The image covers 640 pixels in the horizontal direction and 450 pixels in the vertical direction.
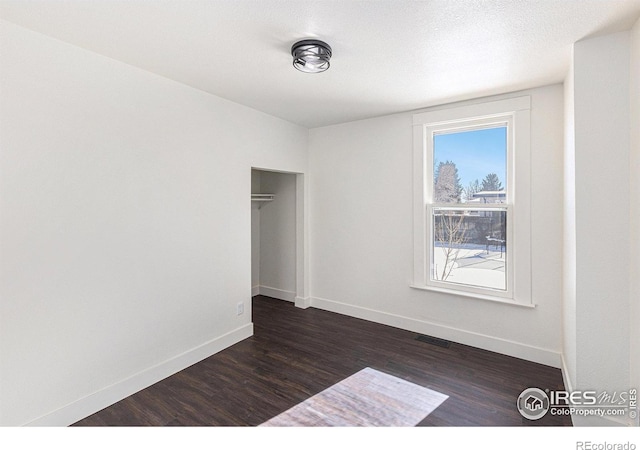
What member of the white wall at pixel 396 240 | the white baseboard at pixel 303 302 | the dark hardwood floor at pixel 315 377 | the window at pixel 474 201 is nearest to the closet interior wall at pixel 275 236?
the white baseboard at pixel 303 302

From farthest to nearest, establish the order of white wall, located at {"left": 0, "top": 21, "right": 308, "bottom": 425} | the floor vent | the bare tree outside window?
the bare tree outside window → the floor vent → white wall, located at {"left": 0, "top": 21, "right": 308, "bottom": 425}

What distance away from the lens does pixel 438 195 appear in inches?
143

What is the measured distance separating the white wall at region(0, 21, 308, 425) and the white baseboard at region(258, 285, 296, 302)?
156 cm

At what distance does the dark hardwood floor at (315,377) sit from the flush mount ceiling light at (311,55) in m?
2.44

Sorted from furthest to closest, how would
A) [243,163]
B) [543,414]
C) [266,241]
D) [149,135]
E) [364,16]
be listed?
1. [266,241]
2. [243,163]
3. [149,135]
4. [543,414]
5. [364,16]

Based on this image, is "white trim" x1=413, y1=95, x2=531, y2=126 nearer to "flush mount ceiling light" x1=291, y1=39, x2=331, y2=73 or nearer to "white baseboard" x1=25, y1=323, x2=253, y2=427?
"flush mount ceiling light" x1=291, y1=39, x2=331, y2=73

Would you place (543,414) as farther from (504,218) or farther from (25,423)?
(25,423)

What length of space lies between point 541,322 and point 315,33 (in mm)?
3134

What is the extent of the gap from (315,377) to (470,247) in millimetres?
2091

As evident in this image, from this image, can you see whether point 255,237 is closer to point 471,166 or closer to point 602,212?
point 471,166

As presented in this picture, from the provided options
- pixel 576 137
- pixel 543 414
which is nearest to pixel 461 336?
pixel 543 414

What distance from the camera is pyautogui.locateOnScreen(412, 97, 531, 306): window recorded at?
3.07 m

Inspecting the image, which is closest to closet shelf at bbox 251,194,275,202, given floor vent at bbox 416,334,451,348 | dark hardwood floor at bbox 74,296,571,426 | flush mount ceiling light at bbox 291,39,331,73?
dark hardwood floor at bbox 74,296,571,426

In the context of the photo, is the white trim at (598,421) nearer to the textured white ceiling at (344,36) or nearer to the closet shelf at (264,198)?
the textured white ceiling at (344,36)
